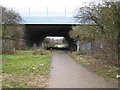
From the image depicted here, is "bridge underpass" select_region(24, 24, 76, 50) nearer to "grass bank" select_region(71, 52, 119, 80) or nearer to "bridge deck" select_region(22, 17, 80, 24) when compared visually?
"bridge deck" select_region(22, 17, 80, 24)

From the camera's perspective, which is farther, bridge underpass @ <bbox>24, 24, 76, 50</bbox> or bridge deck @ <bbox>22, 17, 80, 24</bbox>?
bridge underpass @ <bbox>24, 24, 76, 50</bbox>

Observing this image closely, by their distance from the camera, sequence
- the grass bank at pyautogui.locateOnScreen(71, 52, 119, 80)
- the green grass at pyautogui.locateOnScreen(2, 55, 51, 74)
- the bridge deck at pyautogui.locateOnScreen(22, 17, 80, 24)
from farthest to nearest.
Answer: the bridge deck at pyautogui.locateOnScreen(22, 17, 80, 24)
the green grass at pyautogui.locateOnScreen(2, 55, 51, 74)
the grass bank at pyautogui.locateOnScreen(71, 52, 119, 80)

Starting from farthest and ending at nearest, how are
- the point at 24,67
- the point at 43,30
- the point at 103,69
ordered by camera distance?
1. the point at 43,30
2. the point at 24,67
3. the point at 103,69

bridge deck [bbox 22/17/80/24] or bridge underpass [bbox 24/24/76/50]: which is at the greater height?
bridge deck [bbox 22/17/80/24]

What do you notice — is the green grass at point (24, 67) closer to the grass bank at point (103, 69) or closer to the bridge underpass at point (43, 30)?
the grass bank at point (103, 69)

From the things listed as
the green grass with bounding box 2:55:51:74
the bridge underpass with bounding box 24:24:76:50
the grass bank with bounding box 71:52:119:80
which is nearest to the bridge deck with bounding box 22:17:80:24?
the bridge underpass with bounding box 24:24:76:50

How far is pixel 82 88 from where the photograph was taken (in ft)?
20.6

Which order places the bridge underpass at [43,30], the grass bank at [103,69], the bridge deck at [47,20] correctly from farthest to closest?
1. the bridge underpass at [43,30]
2. the bridge deck at [47,20]
3. the grass bank at [103,69]

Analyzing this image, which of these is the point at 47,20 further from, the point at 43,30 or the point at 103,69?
the point at 103,69

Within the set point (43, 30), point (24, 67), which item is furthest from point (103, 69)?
point (43, 30)

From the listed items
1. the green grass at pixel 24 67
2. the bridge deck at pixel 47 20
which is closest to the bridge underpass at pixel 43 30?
the bridge deck at pixel 47 20

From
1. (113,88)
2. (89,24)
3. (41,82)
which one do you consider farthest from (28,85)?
(89,24)

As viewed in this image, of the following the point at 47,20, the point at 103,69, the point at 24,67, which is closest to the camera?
the point at 103,69

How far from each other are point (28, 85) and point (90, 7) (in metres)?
8.50
